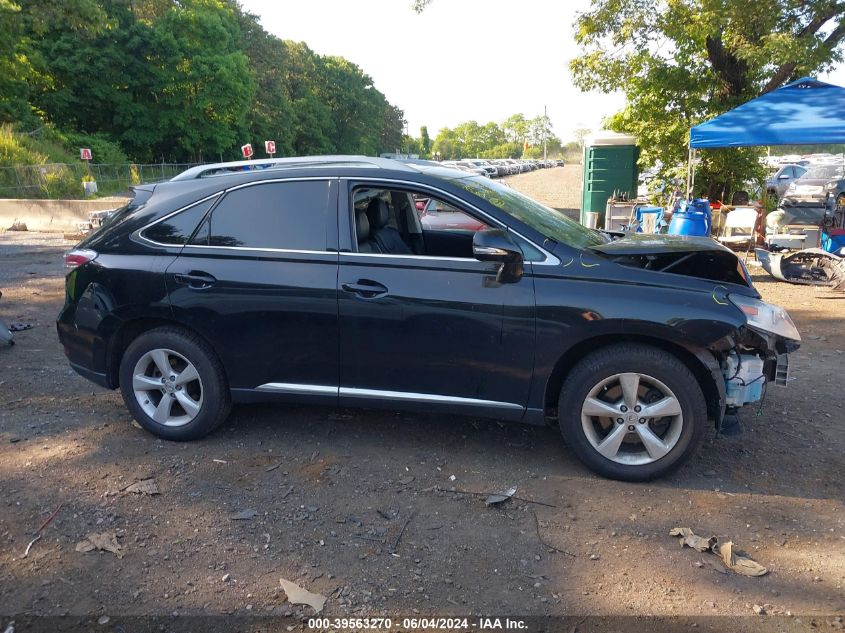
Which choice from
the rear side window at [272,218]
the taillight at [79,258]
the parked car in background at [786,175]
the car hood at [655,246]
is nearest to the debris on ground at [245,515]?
the rear side window at [272,218]

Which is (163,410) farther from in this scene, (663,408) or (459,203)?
(663,408)

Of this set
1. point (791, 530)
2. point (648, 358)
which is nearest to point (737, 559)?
point (791, 530)

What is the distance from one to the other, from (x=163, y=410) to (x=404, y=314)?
176 cm

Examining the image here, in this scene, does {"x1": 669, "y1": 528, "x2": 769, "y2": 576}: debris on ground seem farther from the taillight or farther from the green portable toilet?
the green portable toilet

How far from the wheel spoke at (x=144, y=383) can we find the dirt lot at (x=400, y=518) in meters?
0.37

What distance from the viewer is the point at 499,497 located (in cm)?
380

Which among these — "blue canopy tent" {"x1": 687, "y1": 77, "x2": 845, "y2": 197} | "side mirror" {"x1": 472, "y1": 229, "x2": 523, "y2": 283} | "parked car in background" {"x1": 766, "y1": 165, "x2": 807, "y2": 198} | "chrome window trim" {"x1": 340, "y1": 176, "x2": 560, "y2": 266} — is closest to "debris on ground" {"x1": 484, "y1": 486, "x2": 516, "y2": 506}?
"side mirror" {"x1": 472, "y1": 229, "x2": 523, "y2": 283}

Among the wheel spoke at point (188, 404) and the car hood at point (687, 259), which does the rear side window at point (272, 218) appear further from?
Result: the car hood at point (687, 259)

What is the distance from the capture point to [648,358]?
3742mm

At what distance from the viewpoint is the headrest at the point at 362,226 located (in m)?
4.25

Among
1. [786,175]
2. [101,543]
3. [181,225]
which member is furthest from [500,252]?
[786,175]

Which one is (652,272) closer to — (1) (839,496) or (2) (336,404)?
(1) (839,496)

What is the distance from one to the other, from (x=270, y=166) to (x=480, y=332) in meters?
1.90

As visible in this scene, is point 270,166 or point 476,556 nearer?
point 476,556
